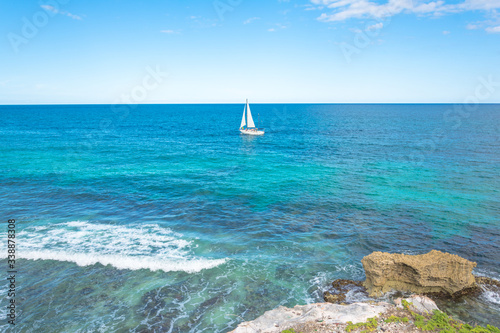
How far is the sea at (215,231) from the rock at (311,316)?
2.38 metres

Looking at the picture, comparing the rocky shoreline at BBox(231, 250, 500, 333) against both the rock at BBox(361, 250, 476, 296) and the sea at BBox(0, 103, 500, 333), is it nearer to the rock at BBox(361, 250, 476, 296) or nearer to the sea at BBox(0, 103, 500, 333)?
the rock at BBox(361, 250, 476, 296)

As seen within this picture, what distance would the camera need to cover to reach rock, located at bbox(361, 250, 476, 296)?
17.2 m

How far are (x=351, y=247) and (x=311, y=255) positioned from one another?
12.5 feet

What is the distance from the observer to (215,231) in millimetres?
27172

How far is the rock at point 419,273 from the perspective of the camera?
17.2 m

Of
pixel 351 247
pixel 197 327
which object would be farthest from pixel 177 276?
pixel 351 247

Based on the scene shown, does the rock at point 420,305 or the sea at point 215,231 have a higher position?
the rock at point 420,305

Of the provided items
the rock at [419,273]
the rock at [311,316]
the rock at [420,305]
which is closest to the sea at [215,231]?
the rock at [419,273]

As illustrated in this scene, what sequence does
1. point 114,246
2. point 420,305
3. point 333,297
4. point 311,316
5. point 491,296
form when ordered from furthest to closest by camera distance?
1. point 114,246
2. point 333,297
3. point 491,296
4. point 420,305
5. point 311,316

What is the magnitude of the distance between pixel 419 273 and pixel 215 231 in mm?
16874

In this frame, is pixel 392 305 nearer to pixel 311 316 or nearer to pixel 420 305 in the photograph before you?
pixel 420 305

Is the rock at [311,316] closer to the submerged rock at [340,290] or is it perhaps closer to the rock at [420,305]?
the rock at [420,305]

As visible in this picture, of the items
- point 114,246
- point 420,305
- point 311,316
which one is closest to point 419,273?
point 420,305

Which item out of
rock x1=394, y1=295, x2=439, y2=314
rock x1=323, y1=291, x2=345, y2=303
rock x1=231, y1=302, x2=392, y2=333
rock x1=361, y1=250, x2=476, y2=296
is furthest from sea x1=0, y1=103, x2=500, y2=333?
rock x1=394, y1=295, x2=439, y2=314
